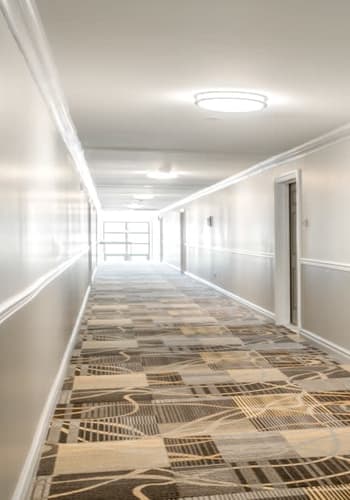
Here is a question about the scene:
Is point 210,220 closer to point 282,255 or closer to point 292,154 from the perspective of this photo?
point 282,255

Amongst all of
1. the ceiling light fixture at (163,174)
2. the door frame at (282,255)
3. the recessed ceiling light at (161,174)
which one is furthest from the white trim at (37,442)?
the recessed ceiling light at (161,174)

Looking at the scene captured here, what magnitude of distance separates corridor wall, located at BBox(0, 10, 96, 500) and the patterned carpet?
0.36 m

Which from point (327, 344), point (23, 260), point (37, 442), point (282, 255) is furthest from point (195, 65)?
point (282, 255)

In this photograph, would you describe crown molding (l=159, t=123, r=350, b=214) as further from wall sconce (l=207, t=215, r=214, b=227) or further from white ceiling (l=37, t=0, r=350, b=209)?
wall sconce (l=207, t=215, r=214, b=227)

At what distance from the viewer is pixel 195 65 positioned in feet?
12.0

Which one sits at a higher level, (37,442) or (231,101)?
(231,101)

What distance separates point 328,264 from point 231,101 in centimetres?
265

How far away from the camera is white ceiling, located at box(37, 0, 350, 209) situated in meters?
2.79

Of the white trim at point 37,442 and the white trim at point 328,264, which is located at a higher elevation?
the white trim at point 328,264

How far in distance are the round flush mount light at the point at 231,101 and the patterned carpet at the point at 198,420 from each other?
7.92 ft

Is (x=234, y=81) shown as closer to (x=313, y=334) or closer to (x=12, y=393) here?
(x=12, y=393)

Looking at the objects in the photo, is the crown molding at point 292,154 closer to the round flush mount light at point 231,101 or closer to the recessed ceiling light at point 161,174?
the recessed ceiling light at point 161,174

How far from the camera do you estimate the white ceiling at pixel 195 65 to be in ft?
9.17

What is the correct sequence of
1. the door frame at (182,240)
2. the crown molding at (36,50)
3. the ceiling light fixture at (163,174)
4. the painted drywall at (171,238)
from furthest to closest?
the painted drywall at (171,238) → the door frame at (182,240) → the ceiling light fixture at (163,174) → the crown molding at (36,50)
